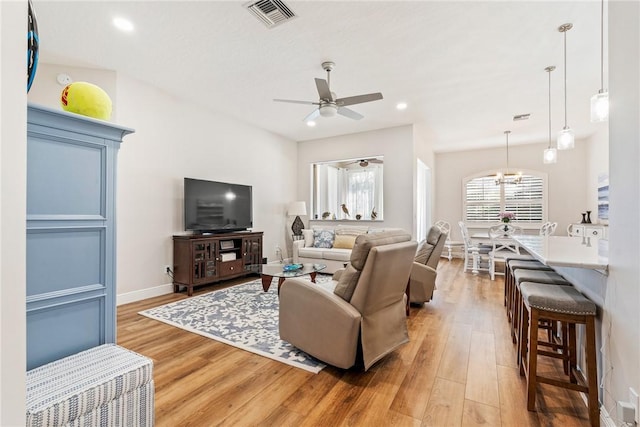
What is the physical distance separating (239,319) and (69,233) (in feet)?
7.11

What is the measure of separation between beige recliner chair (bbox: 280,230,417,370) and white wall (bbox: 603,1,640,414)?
1100 millimetres

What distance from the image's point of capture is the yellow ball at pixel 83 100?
46.3 inches

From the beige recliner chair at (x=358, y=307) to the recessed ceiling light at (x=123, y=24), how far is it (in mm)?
2693

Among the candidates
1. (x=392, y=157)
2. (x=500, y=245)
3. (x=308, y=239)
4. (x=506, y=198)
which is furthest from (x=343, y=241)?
(x=506, y=198)

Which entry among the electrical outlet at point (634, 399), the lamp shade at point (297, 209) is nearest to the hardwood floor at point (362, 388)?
the electrical outlet at point (634, 399)

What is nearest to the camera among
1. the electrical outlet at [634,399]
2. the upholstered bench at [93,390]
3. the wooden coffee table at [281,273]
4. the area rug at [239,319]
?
the upholstered bench at [93,390]

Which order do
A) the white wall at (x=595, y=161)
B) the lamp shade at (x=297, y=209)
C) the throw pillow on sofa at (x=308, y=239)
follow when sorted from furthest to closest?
the lamp shade at (x=297, y=209), the throw pillow on sofa at (x=308, y=239), the white wall at (x=595, y=161)

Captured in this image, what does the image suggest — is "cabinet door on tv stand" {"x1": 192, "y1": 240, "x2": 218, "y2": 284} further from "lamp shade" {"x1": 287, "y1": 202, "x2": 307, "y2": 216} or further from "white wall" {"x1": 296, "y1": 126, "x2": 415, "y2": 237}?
"white wall" {"x1": 296, "y1": 126, "x2": 415, "y2": 237}

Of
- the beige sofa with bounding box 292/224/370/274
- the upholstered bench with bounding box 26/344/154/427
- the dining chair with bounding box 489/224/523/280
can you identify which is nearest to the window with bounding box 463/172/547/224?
the dining chair with bounding box 489/224/523/280

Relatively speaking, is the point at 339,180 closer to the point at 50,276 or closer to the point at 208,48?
the point at 208,48

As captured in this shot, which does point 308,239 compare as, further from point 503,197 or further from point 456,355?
point 503,197

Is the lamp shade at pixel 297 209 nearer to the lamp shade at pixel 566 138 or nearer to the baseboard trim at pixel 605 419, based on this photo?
the lamp shade at pixel 566 138

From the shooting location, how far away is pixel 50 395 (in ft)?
3.16

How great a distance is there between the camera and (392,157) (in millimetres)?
5656
